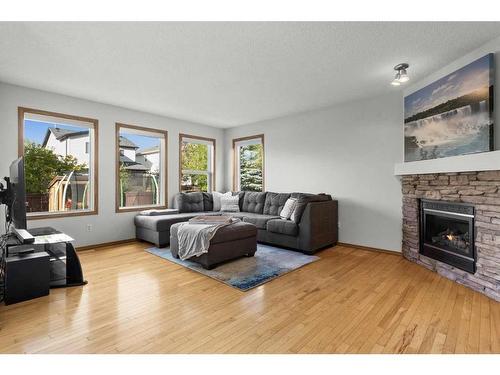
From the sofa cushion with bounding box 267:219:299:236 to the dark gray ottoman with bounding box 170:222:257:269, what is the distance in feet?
1.95

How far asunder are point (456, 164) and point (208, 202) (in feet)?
13.8

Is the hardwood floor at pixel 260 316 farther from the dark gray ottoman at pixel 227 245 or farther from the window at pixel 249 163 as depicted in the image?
the window at pixel 249 163

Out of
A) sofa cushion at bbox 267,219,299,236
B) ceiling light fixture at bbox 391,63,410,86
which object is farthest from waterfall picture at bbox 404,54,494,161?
sofa cushion at bbox 267,219,299,236

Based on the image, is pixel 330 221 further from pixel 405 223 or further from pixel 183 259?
pixel 183 259

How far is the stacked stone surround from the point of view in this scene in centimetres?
241

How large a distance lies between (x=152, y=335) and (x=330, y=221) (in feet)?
10.7

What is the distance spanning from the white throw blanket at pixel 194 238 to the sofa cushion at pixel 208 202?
1979mm

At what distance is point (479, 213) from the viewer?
2.58 metres

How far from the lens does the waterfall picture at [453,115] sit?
8.33 ft

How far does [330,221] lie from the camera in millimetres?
4297

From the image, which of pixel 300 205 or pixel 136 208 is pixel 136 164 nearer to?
pixel 136 208

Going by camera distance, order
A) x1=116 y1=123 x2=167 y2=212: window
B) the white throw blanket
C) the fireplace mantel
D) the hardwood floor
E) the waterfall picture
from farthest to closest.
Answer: x1=116 y1=123 x2=167 y2=212: window
the white throw blanket
the waterfall picture
the fireplace mantel
the hardwood floor

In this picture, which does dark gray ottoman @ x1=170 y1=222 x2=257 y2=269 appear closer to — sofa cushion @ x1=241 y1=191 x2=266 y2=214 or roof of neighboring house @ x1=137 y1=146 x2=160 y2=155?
sofa cushion @ x1=241 y1=191 x2=266 y2=214
